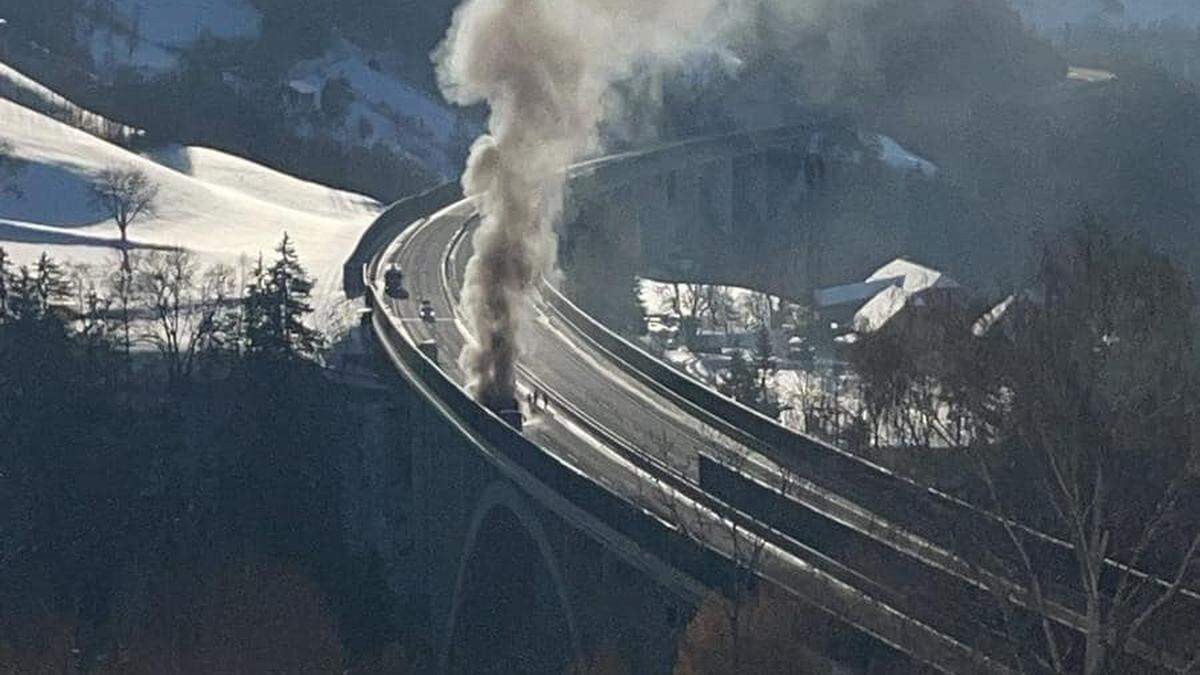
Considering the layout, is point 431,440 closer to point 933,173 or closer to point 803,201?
point 803,201

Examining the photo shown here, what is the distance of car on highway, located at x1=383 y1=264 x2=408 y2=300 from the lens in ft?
193

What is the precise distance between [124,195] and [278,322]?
87.7 ft

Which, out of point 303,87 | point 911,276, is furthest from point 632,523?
point 303,87

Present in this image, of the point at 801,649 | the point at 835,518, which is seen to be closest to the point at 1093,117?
the point at 835,518

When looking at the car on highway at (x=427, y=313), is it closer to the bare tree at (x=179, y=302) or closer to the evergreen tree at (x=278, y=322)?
the evergreen tree at (x=278, y=322)

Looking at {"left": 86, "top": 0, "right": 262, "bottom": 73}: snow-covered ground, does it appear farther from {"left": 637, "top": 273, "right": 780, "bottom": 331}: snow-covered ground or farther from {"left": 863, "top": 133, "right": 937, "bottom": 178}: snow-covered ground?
{"left": 637, "top": 273, "right": 780, "bottom": 331}: snow-covered ground

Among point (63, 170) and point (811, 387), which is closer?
point (811, 387)

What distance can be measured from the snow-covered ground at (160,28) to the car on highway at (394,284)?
191ft

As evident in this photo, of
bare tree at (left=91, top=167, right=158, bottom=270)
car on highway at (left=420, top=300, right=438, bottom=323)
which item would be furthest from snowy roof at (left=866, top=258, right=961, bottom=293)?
bare tree at (left=91, top=167, right=158, bottom=270)

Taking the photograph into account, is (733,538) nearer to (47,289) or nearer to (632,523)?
(632,523)

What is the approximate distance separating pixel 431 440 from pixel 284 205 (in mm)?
43763

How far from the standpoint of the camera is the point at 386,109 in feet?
365

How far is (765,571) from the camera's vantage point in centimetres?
2756

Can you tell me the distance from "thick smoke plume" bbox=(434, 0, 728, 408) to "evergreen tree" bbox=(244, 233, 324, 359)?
9.90m
